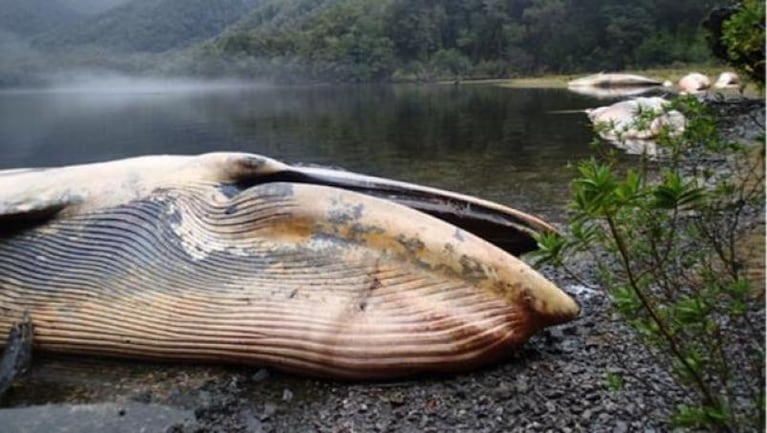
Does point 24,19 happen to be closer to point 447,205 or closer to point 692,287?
point 447,205

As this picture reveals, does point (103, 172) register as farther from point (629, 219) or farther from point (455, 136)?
point (455, 136)

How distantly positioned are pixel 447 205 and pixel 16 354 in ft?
10.4

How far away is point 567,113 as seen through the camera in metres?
27.4

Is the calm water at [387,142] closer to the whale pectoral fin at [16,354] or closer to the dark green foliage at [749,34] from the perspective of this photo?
the dark green foliage at [749,34]

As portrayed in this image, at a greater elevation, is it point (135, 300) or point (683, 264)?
point (683, 264)

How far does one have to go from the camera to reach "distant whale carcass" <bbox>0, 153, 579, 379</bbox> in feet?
14.0

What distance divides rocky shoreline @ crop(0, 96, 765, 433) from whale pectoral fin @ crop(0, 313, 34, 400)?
0.10 meters

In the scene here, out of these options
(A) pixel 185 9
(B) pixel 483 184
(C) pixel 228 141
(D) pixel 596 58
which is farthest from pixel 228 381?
(A) pixel 185 9

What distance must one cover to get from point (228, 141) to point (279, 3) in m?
157

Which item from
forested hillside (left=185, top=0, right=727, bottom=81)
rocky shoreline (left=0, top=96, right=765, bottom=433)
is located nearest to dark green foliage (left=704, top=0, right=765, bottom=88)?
rocky shoreline (left=0, top=96, right=765, bottom=433)

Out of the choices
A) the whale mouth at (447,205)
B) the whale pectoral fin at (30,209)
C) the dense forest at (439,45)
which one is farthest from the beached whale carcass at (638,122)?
the dense forest at (439,45)

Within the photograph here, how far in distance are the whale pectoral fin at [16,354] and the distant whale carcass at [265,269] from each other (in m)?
0.11

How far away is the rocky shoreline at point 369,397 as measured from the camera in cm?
380

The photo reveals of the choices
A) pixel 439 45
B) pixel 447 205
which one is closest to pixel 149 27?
pixel 439 45
